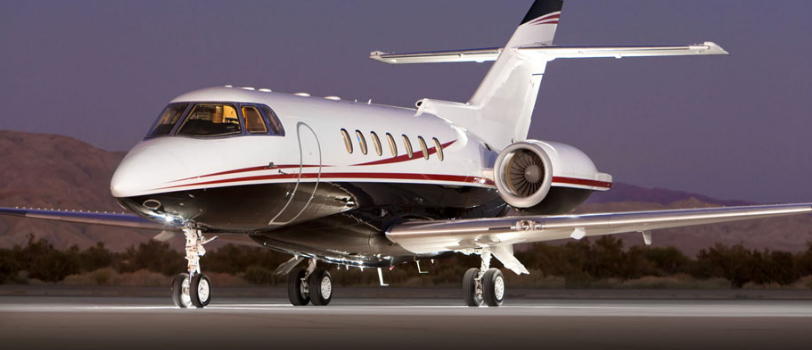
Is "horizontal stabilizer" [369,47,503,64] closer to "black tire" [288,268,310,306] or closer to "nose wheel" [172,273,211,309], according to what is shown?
"black tire" [288,268,310,306]

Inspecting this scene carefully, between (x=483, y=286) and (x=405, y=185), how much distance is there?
243cm

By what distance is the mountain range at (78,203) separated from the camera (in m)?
88.2

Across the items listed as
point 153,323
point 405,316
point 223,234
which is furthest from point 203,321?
point 223,234

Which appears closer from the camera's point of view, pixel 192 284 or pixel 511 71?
pixel 192 284

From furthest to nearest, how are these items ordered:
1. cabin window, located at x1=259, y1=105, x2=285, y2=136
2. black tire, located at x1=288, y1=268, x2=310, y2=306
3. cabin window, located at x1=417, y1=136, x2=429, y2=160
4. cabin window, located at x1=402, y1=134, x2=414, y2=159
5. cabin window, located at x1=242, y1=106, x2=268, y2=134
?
black tire, located at x1=288, y1=268, x2=310, y2=306
cabin window, located at x1=417, y1=136, x2=429, y2=160
cabin window, located at x1=402, y1=134, x2=414, y2=159
cabin window, located at x1=259, y1=105, x2=285, y2=136
cabin window, located at x1=242, y1=106, x2=268, y2=134

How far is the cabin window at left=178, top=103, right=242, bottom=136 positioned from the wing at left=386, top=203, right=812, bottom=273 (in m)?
4.10

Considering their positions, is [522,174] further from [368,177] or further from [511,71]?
[511,71]

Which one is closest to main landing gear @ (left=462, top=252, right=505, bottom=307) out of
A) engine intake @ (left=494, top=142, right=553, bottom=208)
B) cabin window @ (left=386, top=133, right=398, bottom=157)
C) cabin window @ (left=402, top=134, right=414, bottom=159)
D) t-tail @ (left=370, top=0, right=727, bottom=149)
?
engine intake @ (left=494, top=142, right=553, bottom=208)

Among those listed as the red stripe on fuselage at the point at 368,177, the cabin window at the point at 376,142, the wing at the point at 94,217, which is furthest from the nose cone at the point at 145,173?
A: the wing at the point at 94,217

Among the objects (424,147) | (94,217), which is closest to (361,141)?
(424,147)

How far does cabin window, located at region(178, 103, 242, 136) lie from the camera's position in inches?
759

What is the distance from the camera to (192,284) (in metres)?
19.8

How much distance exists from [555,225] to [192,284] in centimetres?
603

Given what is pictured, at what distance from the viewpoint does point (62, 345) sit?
11.7m
